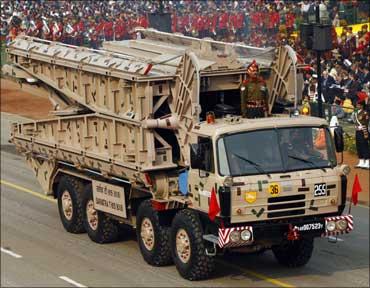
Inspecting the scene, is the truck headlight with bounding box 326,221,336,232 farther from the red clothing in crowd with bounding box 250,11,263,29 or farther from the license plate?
the red clothing in crowd with bounding box 250,11,263,29

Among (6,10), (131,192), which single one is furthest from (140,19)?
(131,192)

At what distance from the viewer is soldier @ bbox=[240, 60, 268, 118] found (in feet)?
59.1

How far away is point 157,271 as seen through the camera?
1888 cm

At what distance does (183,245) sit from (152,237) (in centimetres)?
110

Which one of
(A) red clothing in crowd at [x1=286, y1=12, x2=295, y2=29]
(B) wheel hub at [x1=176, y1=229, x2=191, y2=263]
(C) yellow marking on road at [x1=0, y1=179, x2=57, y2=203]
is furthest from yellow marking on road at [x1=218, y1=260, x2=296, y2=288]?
(A) red clothing in crowd at [x1=286, y1=12, x2=295, y2=29]

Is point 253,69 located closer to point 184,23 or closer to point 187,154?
point 187,154

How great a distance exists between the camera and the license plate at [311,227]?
56.7 feet

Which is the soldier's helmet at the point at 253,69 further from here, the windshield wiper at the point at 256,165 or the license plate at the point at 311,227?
the license plate at the point at 311,227

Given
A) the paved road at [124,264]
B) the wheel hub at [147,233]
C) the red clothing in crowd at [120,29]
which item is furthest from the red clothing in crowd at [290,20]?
the wheel hub at [147,233]

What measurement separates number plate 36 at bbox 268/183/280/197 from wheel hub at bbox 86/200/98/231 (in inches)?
205

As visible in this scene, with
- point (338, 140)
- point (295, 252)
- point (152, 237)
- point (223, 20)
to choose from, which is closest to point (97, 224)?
point (152, 237)

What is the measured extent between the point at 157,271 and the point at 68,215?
3.97 metres

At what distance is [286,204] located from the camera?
674 inches

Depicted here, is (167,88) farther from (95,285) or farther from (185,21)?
(185,21)
